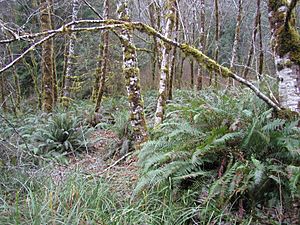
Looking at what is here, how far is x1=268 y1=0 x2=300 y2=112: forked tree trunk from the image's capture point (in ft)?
12.1

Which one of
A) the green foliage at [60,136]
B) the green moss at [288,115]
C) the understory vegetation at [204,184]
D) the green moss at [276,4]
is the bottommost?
the green foliage at [60,136]

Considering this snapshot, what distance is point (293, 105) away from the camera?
12.1 ft

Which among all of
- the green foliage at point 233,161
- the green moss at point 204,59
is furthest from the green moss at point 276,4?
the green foliage at point 233,161

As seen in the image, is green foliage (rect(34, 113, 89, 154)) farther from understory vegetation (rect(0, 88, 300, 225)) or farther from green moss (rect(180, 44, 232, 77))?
green moss (rect(180, 44, 232, 77))

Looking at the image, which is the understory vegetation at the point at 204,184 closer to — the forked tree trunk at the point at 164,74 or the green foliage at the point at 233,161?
the green foliage at the point at 233,161

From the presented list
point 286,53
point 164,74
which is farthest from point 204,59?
point 164,74

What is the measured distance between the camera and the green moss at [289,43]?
3.68 m

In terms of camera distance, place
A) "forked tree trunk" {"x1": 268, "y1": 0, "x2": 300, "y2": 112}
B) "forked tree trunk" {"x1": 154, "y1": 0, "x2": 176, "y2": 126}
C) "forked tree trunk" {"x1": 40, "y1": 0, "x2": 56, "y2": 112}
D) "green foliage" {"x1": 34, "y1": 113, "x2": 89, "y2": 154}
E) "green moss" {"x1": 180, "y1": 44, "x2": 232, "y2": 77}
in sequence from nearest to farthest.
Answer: "forked tree trunk" {"x1": 268, "y1": 0, "x2": 300, "y2": 112} < "green moss" {"x1": 180, "y1": 44, "x2": 232, "y2": 77} < "forked tree trunk" {"x1": 154, "y1": 0, "x2": 176, "y2": 126} < "green foliage" {"x1": 34, "y1": 113, "x2": 89, "y2": 154} < "forked tree trunk" {"x1": 40, "y1": 0, "x2": 56, "y2": 112}

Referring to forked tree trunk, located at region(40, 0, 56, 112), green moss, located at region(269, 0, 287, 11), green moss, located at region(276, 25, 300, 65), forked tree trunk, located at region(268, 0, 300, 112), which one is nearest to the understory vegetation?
forked tree trunk, located at region(268, 0, 300, 112)

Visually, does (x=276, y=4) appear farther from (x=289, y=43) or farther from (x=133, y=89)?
(x=133, y=89)

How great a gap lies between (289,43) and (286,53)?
116 mm

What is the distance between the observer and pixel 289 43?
373cm

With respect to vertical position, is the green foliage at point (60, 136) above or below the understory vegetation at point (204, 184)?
below

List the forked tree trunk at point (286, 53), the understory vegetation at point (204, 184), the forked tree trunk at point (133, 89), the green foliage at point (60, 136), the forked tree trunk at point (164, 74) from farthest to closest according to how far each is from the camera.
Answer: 1. the green foliage at point (60, 136)
2. the forked tree trunk at point (164, 74)
3. the forked tree trunk at point (133, 89)
4. the forked tree trunk at point (286, 53)
5. the understory vegetation at point (204, 184)
